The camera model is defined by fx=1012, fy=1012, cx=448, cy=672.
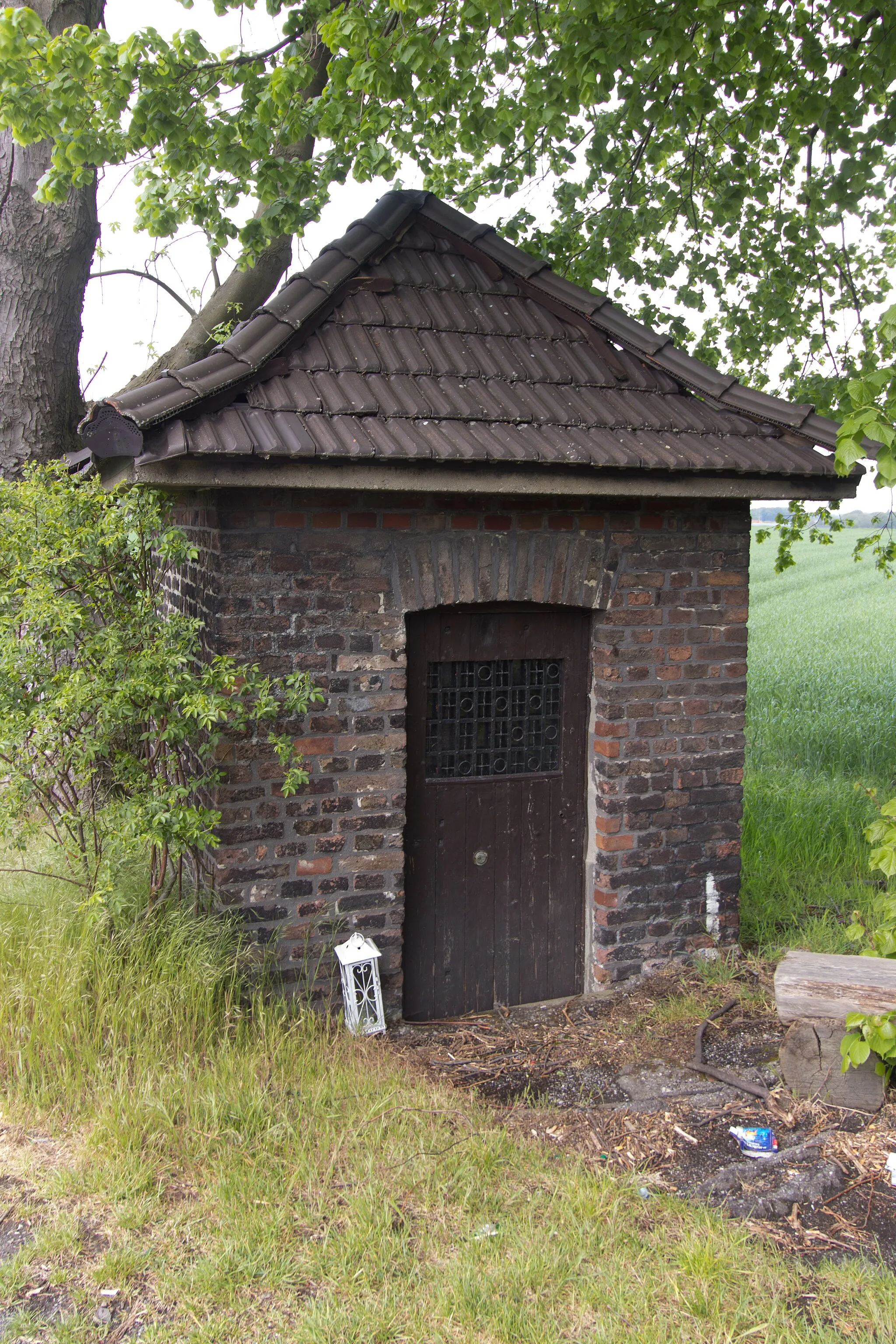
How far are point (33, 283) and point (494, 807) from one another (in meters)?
4.89

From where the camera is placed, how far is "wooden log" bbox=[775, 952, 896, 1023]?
163 inches

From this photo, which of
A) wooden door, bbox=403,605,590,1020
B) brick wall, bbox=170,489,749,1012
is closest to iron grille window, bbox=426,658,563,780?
wooden door, bbox=403,605,590,1020

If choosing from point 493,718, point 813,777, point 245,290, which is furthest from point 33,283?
point 813,777

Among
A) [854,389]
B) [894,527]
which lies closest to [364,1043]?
[854,389]

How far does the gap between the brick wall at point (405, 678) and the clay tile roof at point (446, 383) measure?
44cm

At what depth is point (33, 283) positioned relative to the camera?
696 cm

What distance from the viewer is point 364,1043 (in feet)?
14.6

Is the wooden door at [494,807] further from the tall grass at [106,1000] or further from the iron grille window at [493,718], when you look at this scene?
the tall grass at [106,1000]

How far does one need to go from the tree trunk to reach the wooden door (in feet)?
12.1

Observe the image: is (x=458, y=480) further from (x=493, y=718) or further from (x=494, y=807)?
(x=494, y=807)

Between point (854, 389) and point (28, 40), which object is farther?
point (28, 40)

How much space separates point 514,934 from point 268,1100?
6.40 feet

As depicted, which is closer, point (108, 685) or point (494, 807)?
point (108, 685)

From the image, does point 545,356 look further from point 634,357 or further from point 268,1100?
point 268,1100
